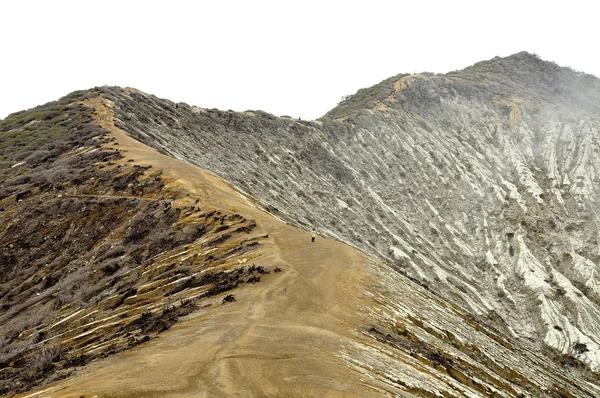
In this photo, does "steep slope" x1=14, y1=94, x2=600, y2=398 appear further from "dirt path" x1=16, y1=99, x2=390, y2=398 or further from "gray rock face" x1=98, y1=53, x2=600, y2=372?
"gray rock face" x1=98, y1=53, x2=600, y2=372

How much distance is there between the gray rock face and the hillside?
24 centimetres

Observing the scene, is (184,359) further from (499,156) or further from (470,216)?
(499,156)

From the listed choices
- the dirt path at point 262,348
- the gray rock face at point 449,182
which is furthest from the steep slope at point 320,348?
the gray rock face at point 449,182

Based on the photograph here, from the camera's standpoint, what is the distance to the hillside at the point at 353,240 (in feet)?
37.3

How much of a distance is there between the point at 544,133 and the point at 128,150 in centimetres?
5804

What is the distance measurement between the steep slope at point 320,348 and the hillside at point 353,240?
0.26 feet

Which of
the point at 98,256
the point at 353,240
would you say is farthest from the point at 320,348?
the point at 353,240

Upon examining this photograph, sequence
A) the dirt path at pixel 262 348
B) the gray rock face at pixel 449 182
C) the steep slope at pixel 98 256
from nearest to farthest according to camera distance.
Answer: the dirt path at pixel 262 348 → the steep slope at pixel 98 256 → the gray rock face at pixel 449 182

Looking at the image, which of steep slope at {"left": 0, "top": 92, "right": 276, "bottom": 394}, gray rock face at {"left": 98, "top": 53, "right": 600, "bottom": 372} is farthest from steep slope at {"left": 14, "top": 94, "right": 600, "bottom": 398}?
gray rock face at {"left": 98, "top": 53, "right": 600, "bottom": 372}

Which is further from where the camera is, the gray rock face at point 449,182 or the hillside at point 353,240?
the gray rock face at point 449,182

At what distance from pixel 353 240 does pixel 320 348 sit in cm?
2799

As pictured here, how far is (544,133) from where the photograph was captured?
209 feet

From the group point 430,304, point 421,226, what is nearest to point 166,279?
point 430,304

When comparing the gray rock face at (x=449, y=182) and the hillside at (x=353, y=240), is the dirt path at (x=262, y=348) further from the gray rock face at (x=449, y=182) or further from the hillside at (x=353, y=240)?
the gray rock face at (x=449, y=182)
